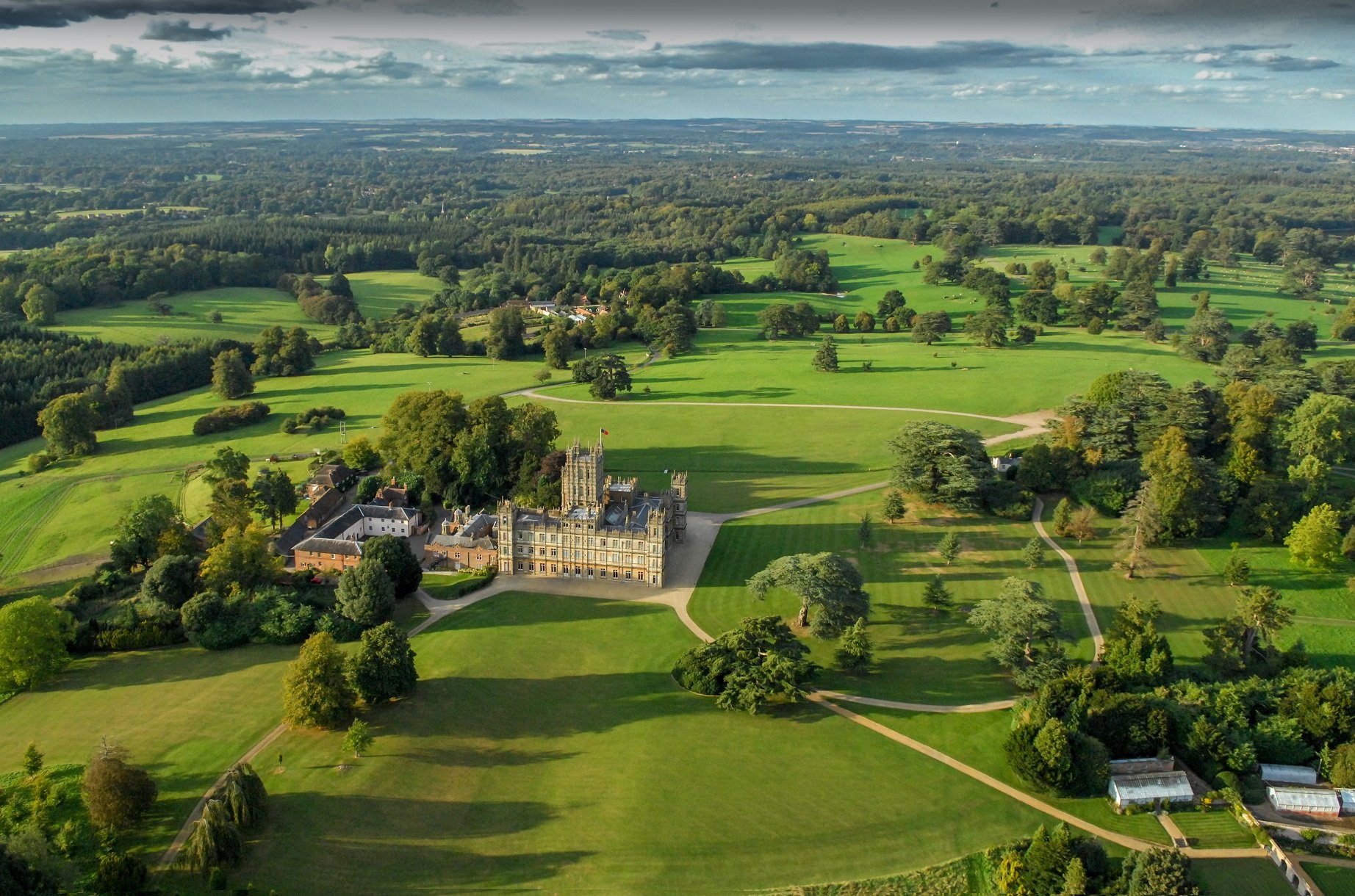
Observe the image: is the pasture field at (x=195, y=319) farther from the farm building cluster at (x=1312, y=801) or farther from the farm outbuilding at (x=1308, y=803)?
the farm outbuilding at (x=1308, y=803)

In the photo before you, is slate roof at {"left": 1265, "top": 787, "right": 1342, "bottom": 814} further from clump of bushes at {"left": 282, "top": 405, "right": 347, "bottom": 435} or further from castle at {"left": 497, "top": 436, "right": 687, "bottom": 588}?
clump of bushes at {"left": 282, "top": 405, "right": 347, "bottom": 435}

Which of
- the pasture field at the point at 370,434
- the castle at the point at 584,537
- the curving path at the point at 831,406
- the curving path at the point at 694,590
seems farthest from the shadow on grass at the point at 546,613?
the curving path at the point at 831,406

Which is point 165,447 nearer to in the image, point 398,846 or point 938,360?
point 398,846

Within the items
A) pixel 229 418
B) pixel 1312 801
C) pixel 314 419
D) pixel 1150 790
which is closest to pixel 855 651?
pixel 1150 790

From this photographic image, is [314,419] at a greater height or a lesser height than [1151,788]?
greater

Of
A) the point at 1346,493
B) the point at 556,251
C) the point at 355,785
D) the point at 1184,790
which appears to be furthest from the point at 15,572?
the point at 556,251

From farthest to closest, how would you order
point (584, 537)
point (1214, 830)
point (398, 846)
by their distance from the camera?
point (584, 537) < point (1214, 830) < point (398, 846)

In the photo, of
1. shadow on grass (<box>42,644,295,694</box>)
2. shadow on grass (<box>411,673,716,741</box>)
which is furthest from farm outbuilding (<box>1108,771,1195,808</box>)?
shadow on grass (<box>42,644,295,694</box>)
